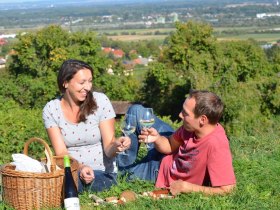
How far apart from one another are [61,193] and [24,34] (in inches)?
1278

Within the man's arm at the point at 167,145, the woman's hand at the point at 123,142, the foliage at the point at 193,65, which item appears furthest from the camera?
the foliage at the point at 193,65

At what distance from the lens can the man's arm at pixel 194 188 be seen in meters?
4.21

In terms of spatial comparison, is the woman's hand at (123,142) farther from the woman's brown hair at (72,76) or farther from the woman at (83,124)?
the woman's brown hair at (72,76)

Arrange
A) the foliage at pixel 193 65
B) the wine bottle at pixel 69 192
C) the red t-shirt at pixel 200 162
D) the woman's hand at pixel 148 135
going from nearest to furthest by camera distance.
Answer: the wine bottle at pixel 69 192
the red t-shirt at pixel 200 162
the woman's hand at pixel 148 135
the foliage at pixel 193 65

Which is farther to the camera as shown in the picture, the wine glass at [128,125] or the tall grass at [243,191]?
the wine glass at [128,125]

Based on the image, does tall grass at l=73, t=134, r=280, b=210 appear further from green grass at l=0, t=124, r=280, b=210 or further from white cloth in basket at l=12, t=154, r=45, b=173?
white cloth in basket at l=12, t=154, r=45, b=173

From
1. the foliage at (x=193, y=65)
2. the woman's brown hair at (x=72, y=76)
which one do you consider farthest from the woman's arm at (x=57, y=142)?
the foliage at (x=193, y=65)

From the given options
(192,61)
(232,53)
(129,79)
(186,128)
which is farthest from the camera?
(129,79)

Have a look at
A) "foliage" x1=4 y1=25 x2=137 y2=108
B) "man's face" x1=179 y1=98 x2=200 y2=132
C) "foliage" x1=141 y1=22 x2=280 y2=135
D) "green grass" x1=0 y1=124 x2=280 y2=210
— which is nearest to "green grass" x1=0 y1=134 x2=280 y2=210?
"green grass" x1=0 y1=124 x2=280 y2=210

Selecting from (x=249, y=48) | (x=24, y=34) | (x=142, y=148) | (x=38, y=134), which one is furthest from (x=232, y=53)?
(x=142, y=148)

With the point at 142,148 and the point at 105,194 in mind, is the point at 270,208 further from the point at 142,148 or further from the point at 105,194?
the point at 142,148

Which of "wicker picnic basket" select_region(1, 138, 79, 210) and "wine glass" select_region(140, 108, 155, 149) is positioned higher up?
"wine glass" select_region(140, 108, 155, 149)

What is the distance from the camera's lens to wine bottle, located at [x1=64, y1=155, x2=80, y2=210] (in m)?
3.87

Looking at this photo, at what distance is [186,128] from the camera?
172 inches
